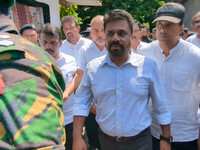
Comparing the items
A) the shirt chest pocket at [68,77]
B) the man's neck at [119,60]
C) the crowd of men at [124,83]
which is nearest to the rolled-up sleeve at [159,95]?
the crowd of men at [124,83]

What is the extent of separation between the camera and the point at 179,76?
2078mm

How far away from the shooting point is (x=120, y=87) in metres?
1.83

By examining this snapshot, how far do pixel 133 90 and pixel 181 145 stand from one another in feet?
3.15

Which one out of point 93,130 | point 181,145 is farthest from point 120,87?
point 93,130

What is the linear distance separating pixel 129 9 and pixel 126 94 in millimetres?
10571

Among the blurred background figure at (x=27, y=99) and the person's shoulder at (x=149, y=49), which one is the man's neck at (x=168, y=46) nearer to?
the person's shoulder at (x=149, y=49)

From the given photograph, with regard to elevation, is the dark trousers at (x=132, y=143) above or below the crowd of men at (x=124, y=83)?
below

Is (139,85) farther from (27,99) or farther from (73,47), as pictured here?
(73,47)

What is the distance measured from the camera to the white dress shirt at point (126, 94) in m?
1.82

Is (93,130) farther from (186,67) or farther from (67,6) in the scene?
(67,6)

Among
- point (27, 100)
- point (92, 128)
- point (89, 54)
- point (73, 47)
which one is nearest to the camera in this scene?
point (27, 100)

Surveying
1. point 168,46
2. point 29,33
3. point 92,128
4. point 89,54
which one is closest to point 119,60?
point 168,46

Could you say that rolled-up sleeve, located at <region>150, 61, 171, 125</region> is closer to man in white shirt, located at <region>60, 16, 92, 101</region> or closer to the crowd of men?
the crowd of men

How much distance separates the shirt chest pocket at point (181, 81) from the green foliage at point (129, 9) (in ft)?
31.3
